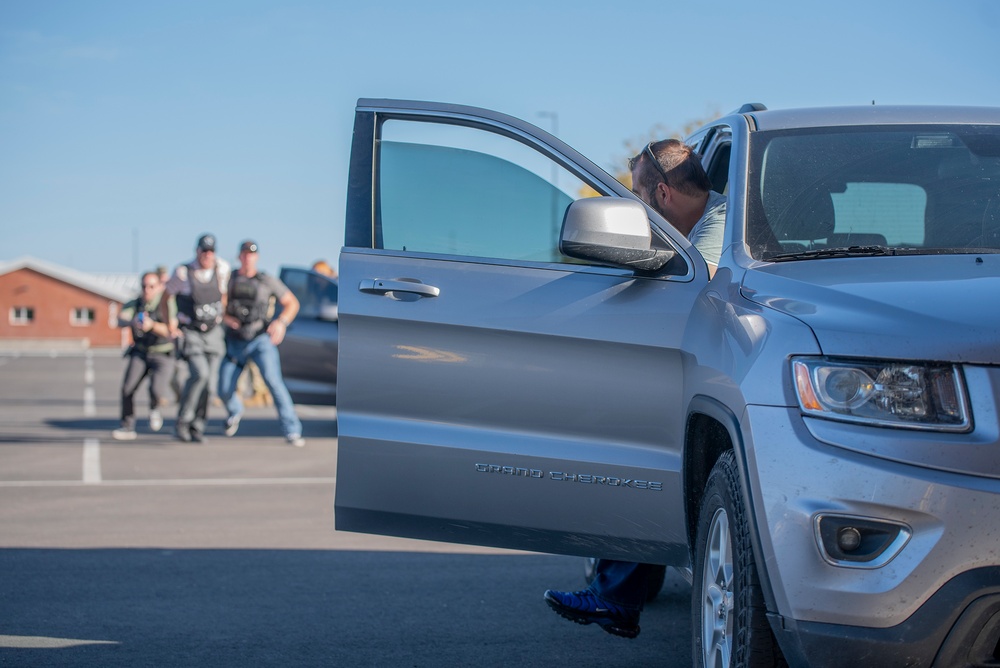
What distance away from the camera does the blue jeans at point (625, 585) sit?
14.3 ft

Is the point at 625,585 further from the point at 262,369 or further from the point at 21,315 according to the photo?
the point at 21,315

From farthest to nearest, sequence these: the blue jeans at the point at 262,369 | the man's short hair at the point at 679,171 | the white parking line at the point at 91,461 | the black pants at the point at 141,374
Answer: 1. the black pants at the point at 141,374
2. the blue jeans at the point at 262,369
3. the white parking line at the point at 91,461
4. the man's short hair at the point at 679,171

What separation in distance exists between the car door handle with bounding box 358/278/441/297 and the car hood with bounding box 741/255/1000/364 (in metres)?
1.06

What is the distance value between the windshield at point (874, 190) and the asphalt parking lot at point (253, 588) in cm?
181

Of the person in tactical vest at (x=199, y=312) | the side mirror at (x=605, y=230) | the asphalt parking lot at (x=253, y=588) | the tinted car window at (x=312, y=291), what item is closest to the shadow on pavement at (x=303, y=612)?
the asphalt parking lot at (x=253, y=588)

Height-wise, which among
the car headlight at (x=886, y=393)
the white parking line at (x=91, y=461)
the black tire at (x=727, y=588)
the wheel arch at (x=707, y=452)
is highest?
the car headlight at (x=886, y=393)

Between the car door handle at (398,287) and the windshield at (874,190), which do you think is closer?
the windshield at (874,190)

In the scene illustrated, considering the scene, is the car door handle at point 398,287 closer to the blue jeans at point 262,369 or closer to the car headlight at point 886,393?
the car headlight at point 886,393

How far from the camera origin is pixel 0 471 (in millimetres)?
9992

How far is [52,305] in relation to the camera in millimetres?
82625

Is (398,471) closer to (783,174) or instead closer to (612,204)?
(612,204)

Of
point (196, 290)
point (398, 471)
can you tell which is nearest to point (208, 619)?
point (398, 471)

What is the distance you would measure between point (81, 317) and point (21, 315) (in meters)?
4.08

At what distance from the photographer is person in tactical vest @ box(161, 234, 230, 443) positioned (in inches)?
464
